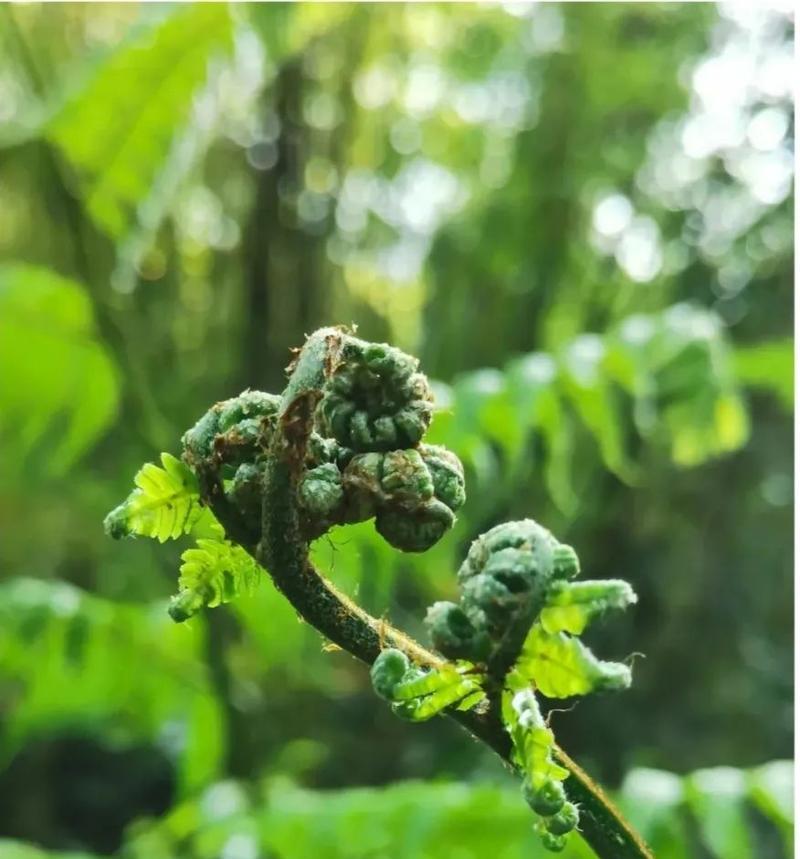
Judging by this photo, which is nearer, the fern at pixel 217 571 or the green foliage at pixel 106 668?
the fern at pixel 217 571

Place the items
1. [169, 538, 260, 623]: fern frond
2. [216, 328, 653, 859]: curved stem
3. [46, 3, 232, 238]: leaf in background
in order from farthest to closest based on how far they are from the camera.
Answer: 1. [46, 3, 232, 238]: leaf in background
2. [169, 538, 260, 623]: fern frond
3. [216, 328, 653, 859]: curved stem

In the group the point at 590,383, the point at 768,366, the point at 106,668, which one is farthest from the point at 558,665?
the point at 768,366

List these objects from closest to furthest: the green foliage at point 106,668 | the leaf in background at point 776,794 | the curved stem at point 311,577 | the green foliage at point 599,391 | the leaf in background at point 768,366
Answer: the curved stem at point 311,577
the leaf in background at point 776,794
the green foliage at point 599,391
the green foliage at point 106,668
the leaf in background at point 768,366

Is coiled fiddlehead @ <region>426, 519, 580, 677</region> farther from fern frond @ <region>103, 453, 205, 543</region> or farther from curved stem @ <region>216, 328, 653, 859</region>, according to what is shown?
fern frond @ <region>103, 453, 205, 543</region>

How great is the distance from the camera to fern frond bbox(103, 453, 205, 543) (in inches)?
17.8

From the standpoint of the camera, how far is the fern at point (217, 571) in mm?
467

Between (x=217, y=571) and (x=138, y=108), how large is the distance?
68.4 inches

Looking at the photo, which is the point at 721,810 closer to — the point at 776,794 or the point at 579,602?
the point at 776,794

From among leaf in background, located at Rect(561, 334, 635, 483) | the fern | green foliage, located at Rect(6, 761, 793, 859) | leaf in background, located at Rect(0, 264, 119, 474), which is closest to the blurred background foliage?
leaf in background, located at Rect(0, 264, 119, 474)

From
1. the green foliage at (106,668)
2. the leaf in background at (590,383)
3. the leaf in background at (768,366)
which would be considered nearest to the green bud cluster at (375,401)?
the leaf in background at (590,383)

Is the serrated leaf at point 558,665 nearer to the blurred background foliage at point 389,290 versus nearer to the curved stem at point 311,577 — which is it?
the curved stem at point 311,577

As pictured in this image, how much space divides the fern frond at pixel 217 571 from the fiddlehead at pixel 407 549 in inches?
1.0

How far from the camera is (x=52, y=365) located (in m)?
2.12

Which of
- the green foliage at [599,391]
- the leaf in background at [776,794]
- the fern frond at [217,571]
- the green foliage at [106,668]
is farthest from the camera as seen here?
the green foliage at [106,668]
